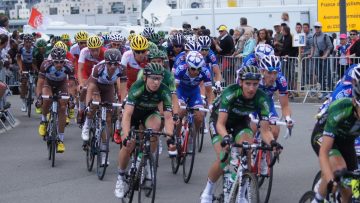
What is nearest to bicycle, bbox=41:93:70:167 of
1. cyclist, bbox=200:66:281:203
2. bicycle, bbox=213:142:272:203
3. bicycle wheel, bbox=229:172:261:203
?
cyclist, bbox=200:66:281:203

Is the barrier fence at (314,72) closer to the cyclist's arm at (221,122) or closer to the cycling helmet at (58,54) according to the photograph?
the cycling helmet at (58,54)

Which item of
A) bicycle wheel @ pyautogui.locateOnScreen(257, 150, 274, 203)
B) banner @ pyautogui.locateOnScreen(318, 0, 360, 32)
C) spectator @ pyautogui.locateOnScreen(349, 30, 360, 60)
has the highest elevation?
banner @ pyautogui.locateOnScreen(318, 0, 360, 32)

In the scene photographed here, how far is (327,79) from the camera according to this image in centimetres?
2252

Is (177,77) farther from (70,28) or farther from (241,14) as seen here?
(70,28)

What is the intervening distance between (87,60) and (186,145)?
3.58 metres

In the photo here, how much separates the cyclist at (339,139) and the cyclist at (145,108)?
2.83m

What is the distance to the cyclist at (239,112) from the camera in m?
8.93

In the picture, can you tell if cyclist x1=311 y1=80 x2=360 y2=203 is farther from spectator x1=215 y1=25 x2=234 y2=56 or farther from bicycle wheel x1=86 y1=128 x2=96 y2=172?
spectator x1=215 y1=25 x2=234 y2=56

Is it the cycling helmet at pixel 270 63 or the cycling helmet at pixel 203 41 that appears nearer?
the cycling helmet at pixel 270 63

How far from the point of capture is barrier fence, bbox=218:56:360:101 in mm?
22266

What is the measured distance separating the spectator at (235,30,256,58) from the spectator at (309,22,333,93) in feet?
5.60

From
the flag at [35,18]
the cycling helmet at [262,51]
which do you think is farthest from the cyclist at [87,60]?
the flag at [35,18]

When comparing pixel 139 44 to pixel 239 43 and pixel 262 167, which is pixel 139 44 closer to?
pixel 262 167

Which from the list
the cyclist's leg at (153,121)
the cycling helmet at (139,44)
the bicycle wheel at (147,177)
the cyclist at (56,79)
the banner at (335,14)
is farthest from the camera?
the banner at (335,14)
